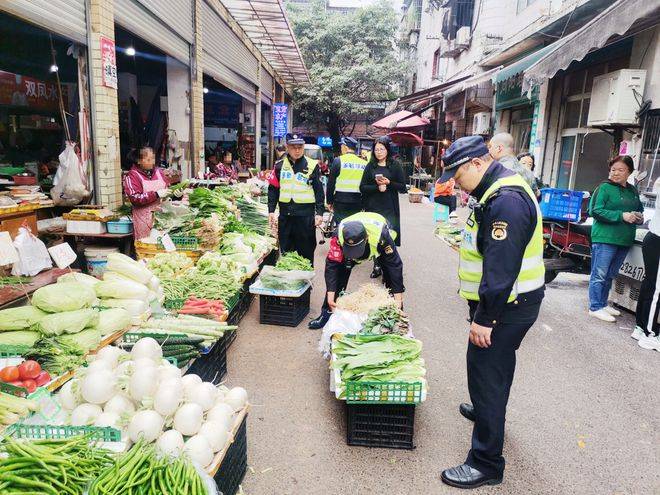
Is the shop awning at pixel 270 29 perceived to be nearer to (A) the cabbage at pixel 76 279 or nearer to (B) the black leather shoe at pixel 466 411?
(A) the cabbage at pixel 76 279

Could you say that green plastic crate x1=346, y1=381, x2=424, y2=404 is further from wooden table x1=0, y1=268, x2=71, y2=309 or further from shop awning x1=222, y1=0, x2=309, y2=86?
shop awning x1=222, y1=0, x2=309, y2=86

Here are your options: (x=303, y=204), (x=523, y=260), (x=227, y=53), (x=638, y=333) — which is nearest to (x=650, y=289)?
(x=638, y=333)

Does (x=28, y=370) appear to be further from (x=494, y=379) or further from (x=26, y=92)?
(x=26, y=92)

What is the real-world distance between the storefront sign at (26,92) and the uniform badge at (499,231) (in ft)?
36.2

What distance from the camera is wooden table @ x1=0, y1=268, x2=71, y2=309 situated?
4386 millimetres

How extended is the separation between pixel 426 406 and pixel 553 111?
1108 cm

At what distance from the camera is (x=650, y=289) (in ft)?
18.5

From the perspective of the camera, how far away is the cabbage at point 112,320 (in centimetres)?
368

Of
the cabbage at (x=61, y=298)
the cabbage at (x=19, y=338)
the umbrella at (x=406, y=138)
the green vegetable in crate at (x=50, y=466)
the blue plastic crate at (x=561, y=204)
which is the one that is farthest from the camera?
the umbrella at (x=406, y=138)

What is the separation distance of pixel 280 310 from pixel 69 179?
11.1ft

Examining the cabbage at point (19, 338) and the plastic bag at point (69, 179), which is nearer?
the cabbage at point (19, 338)

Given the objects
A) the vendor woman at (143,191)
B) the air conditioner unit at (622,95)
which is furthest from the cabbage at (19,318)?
Answer: the air conditioner unit at (622,95)

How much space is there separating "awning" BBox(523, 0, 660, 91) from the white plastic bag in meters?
8.01

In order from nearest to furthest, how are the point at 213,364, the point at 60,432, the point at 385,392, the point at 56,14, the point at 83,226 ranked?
the point at 60,432 < the point at 385,392 < the point at 213,364 < the point at 56,14 < the point at 83,226
